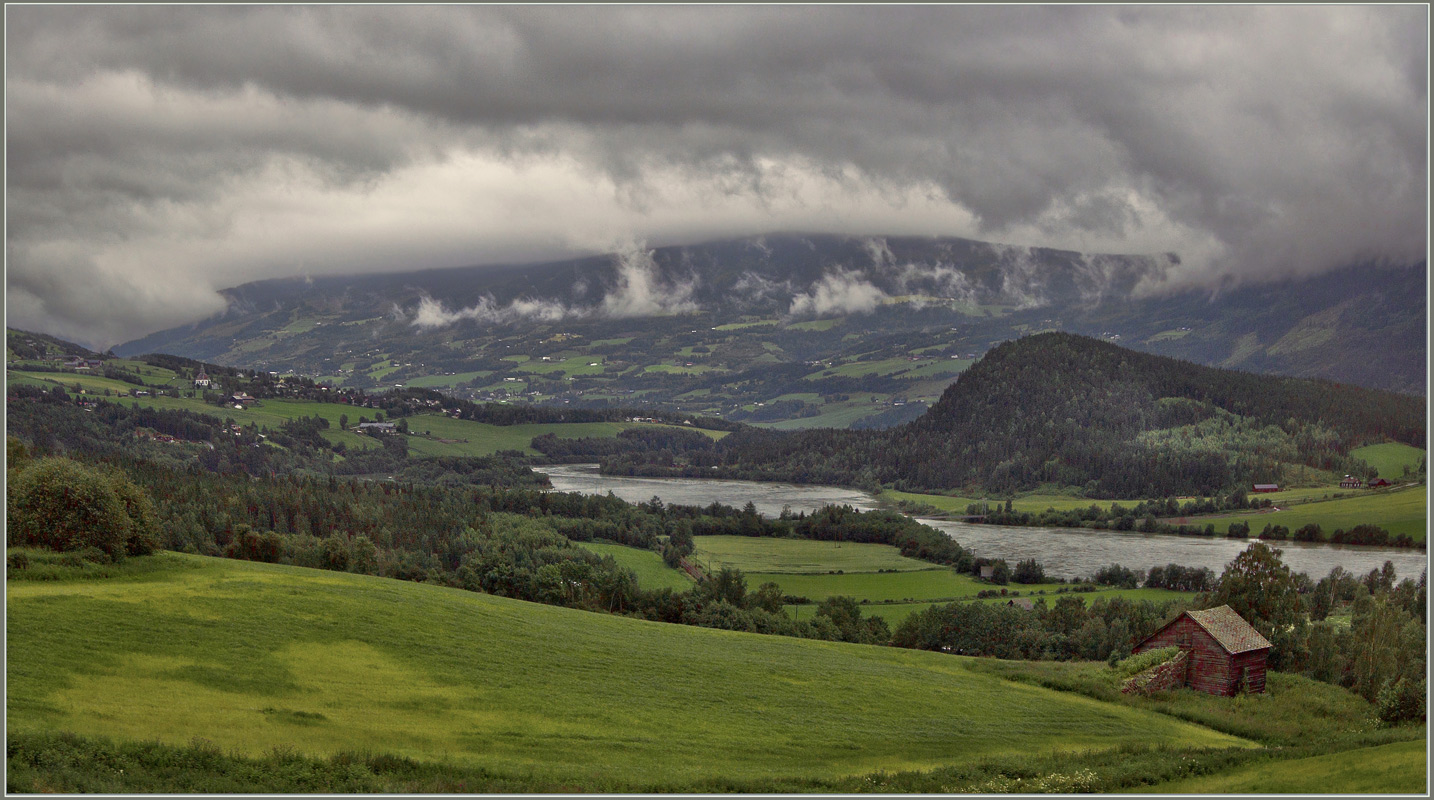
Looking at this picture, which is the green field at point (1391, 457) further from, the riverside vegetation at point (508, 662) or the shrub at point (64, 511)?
the shrub at point (64, 511)

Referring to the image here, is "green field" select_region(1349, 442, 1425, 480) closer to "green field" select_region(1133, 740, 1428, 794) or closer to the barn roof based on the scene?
the barn roof

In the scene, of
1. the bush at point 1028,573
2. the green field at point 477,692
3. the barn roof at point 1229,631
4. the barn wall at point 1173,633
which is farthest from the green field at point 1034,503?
the green field at point 477,692

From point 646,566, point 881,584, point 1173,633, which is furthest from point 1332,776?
point 646,566

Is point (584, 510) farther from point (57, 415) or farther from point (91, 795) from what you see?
point (91, 795)

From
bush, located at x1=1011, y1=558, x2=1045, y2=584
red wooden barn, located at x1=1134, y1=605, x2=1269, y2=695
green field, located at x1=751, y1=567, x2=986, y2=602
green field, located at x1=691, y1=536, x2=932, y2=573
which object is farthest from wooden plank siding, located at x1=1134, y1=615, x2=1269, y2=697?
green field, located at x1=691, y1=536, x2=932, y2=573

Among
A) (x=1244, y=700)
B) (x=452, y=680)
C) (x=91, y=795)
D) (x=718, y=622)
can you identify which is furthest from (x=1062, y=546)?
(x=91, y=795)

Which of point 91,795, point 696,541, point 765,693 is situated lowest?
point 696,541
